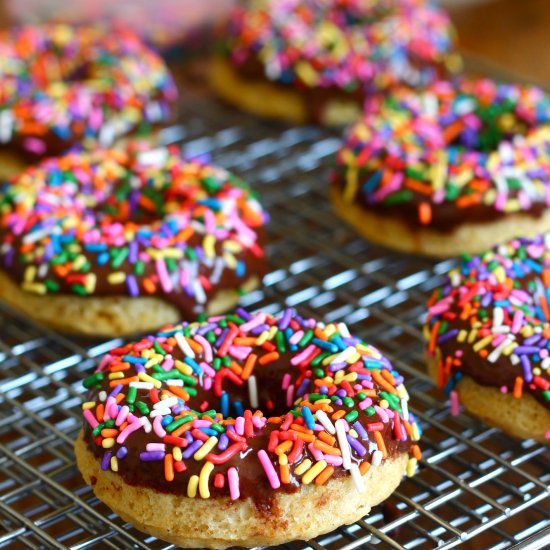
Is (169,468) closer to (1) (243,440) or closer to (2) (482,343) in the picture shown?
(1) (243,440)

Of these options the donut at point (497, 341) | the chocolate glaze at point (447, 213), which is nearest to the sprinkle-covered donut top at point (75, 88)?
the chocolate glaze at point (447, 213)

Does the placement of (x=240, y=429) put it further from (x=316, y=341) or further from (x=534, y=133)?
(x=534, y=133)

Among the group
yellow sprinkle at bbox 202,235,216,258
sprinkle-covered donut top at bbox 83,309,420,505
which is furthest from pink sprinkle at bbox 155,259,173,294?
sprinkle-covered donut top at bbox 83,309,420,505

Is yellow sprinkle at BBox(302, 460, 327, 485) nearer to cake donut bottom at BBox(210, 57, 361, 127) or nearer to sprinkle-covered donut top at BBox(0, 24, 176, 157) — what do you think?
sprinkle-covered donut top at BBox(0, 24, 176, 157)

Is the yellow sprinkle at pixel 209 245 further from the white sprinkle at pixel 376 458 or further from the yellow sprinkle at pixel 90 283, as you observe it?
the white sprinkle at pixel 376 458

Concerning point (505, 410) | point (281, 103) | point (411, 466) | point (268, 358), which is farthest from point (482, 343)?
point (281, 103)

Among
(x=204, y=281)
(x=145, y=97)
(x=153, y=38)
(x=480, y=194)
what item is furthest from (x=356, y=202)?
(x=153, y=38)
